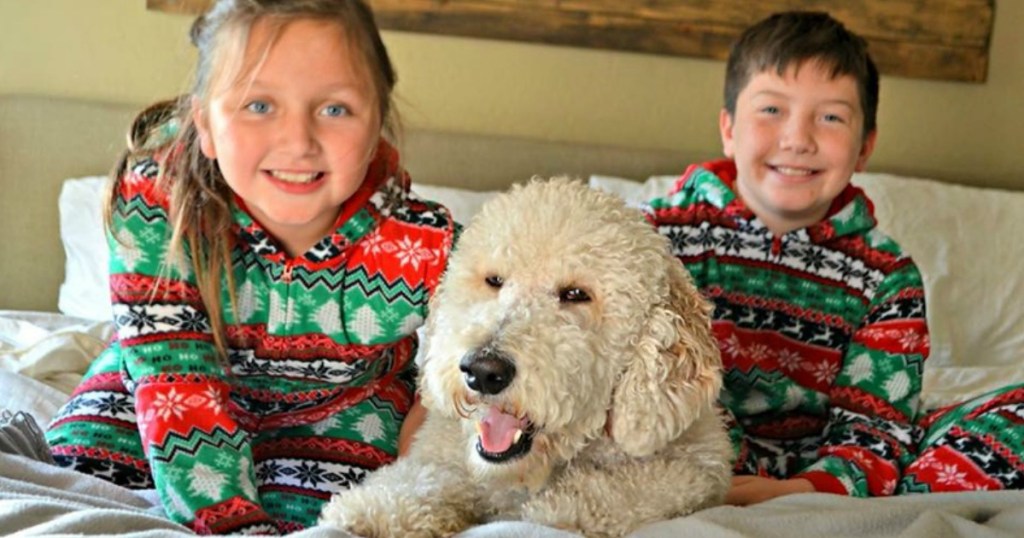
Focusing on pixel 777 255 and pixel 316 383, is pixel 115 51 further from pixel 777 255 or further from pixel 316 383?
pixel 777 255

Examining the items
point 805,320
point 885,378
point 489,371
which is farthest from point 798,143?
point 489,371

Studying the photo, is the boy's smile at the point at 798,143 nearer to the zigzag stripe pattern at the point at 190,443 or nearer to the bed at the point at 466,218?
the bed at the point at 466,218

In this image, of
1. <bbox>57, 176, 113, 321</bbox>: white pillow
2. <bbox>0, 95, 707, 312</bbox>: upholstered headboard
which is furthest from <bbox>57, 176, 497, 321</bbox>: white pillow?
<bbox>0, 95, 707, 312</bbox>: upholstered headboard

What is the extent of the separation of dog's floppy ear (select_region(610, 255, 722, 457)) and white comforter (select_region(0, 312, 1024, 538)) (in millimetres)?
120

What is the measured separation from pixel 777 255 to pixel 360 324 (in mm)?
830

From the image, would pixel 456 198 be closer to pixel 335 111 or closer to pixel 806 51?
pixel 806 51

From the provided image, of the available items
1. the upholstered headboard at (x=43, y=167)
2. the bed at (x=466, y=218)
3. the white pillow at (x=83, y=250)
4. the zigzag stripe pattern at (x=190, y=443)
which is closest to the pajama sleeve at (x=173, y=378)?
the zigzag stripe pattern at (x=190, y=443)

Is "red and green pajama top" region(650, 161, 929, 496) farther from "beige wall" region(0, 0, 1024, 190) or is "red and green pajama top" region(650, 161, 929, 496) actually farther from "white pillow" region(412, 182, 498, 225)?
"beige wall" region(0, 0, 1024, 190)

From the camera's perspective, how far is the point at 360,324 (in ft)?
6.97

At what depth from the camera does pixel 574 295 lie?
1653 mm

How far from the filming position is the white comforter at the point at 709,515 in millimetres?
1560

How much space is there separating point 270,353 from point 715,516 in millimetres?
860

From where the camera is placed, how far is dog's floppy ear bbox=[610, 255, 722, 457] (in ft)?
5.36

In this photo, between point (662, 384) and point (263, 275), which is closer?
point (662, 384)
